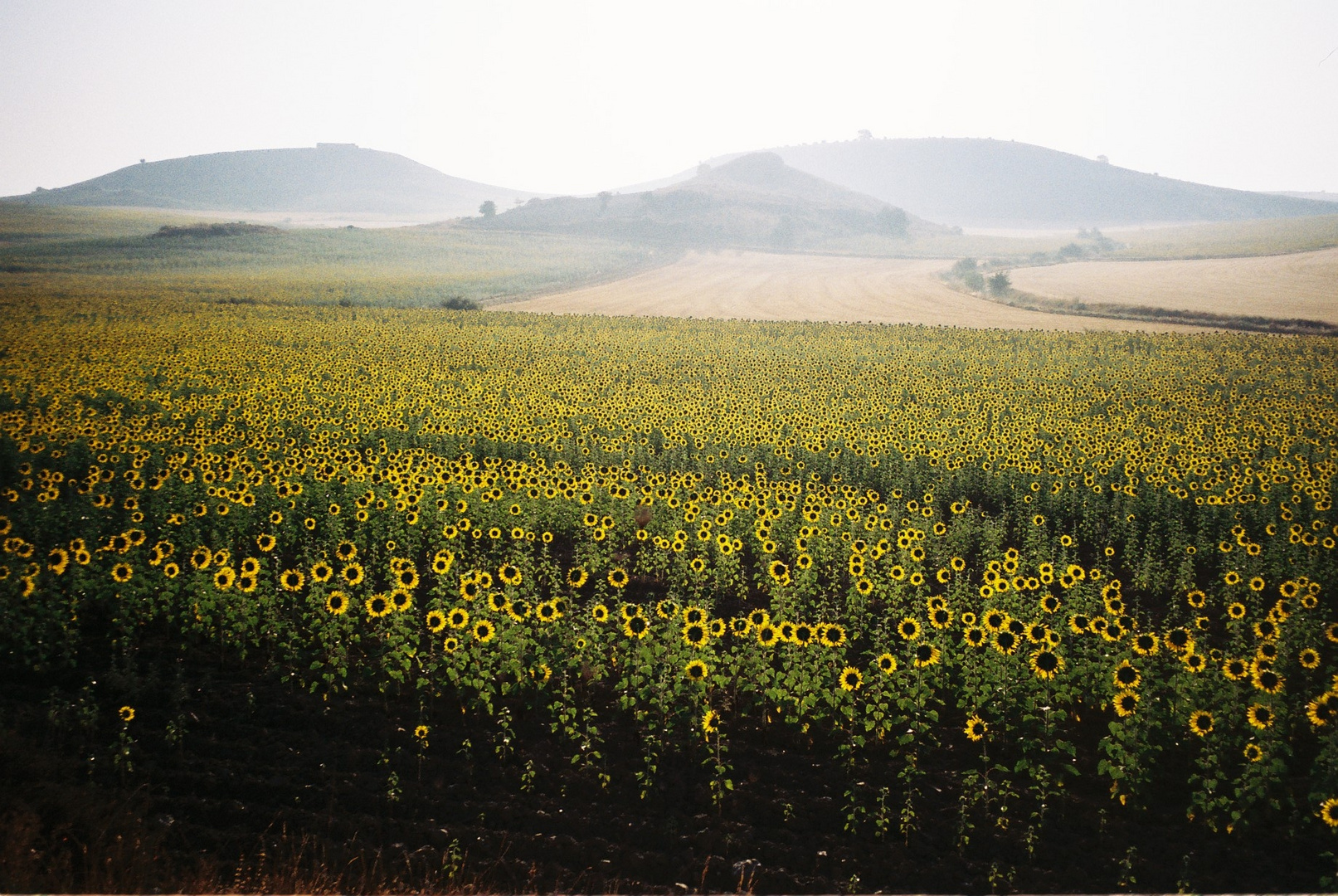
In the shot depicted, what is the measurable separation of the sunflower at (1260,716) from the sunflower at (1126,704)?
84 cm

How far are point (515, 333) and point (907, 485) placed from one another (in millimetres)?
23969

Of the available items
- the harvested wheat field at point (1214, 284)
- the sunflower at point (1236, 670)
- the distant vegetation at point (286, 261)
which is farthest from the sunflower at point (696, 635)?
the harvested wheat field at point (1214, 284)

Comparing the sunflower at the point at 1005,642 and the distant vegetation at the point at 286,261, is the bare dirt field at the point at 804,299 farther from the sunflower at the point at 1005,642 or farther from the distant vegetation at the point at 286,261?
the sunflower at the point at 1005,642

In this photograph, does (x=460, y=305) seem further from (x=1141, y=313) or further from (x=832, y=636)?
(x=1141, y=313)

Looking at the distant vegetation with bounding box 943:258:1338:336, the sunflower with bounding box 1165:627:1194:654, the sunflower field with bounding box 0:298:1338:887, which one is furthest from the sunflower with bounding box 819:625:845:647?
the distant vegetation with bounding box 943:258:1338:336

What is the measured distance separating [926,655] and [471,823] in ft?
14.3

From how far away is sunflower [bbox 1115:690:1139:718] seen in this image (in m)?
5.86

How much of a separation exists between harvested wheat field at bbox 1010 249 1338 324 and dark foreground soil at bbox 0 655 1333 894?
46351mm

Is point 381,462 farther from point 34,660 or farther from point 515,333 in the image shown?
point 515,333

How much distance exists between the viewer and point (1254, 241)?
338 ft

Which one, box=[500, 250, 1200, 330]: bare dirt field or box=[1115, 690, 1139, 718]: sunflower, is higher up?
box=[500, 250, 1200, 330]: bare dirt field

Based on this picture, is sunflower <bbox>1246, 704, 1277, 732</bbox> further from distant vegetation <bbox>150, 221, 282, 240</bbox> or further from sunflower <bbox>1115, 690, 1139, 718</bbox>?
distant vegetation <bbox>150, 221, 282, 240</bbox>

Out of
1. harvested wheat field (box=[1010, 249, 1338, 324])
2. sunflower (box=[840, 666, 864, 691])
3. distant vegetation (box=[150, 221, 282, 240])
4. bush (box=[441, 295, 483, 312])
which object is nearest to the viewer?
sunflower (box=[840, 666, 864, 691])

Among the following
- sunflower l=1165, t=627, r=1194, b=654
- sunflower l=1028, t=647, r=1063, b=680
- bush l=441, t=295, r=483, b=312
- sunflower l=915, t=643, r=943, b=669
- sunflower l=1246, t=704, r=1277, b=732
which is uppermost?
bush l=441, t=295, r=483, b=312
